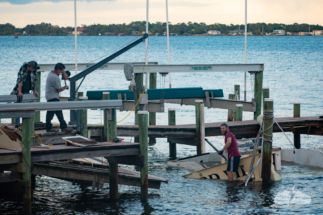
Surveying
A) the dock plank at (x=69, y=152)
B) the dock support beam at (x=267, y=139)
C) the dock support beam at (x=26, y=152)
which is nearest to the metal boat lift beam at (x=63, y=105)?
the dock support beam at (x=26, y=152)

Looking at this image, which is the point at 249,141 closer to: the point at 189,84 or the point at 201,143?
the point at 201,143

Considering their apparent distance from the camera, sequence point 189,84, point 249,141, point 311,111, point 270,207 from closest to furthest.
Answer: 1. point 270,207
2. point 249,141
3. point 311,111
4. point 189,84

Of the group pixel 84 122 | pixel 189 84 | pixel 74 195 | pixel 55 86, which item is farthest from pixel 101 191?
pixel 189 84

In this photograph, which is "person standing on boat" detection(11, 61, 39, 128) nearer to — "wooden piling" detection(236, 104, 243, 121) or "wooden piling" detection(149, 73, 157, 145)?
"wooden piling" detection(236, 104, 243, 121)

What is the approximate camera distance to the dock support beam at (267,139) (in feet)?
40.4

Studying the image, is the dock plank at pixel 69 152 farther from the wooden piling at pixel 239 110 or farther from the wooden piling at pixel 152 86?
the wooden piling at pixel 152 86

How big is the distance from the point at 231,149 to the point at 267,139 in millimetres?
985

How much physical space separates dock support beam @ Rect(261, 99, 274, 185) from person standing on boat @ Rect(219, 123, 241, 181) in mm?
723

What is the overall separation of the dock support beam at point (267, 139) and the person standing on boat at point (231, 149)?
723 millimetres

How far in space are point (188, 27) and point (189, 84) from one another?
309 ft

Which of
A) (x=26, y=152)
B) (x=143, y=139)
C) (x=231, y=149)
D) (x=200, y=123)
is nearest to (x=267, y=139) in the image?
(x=231, y=149)

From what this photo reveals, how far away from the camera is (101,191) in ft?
40.7

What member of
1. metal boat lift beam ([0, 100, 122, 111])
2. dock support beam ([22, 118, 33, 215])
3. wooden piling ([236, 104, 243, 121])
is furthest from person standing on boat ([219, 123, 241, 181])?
dock support beam ([22, 118, 33, 215])

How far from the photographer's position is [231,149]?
1290cm
